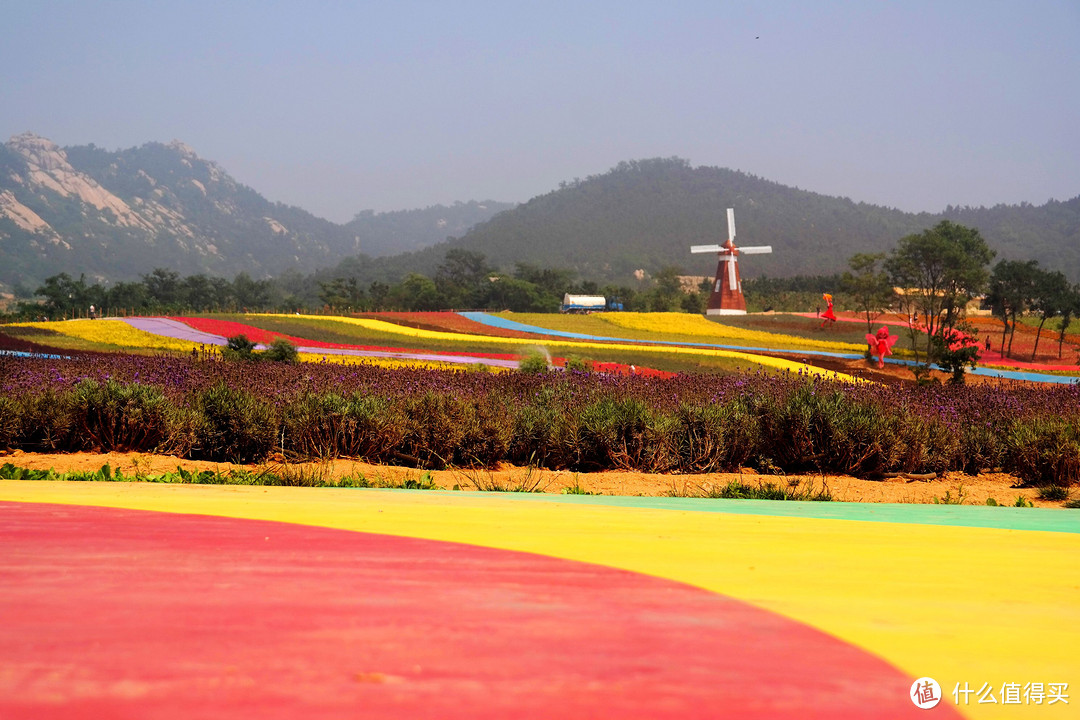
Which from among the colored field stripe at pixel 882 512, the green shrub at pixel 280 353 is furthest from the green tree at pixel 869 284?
the colored field stripe at pixel 882 512

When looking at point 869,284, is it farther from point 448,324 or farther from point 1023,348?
point 448,324

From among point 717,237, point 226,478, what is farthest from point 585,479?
point 717,237

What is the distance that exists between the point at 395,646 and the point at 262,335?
32.2m

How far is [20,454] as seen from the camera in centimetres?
855

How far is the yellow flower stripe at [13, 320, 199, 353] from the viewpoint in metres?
28.2

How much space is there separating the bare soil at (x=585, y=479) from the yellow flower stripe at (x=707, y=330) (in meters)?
28.0

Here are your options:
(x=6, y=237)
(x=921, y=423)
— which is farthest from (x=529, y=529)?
(x=6, y=237)

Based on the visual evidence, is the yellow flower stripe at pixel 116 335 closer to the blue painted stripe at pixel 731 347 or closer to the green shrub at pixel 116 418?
the blue painted stripe at pixel 731 347

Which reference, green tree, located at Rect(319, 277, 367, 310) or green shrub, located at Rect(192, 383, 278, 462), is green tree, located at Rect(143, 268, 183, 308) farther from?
green shrub, located at Rect(192, 383, 278, 462)

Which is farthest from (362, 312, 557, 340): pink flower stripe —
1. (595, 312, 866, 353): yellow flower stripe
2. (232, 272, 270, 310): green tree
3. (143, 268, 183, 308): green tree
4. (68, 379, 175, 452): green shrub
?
(143, 268, 183, 308): green tree

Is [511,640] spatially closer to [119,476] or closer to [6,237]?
[119,476]

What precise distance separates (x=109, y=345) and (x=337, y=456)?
22536mm

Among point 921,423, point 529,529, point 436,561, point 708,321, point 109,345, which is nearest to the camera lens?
point 436,561

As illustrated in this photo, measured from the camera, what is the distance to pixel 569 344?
33.8m
